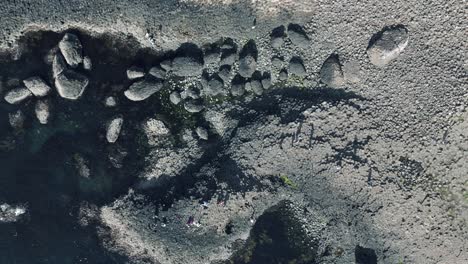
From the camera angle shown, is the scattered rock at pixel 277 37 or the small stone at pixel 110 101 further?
the small stone at pixel 110 101

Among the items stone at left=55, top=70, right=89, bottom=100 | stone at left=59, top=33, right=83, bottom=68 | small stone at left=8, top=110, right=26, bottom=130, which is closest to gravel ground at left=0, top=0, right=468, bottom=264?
stone at left=59, top=33, right=83, bottom=68

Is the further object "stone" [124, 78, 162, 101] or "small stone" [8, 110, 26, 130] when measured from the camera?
"small stone" [8, 110, 26, 130]

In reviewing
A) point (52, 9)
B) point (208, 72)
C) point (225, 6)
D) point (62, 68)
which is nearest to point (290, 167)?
point (208, 72)

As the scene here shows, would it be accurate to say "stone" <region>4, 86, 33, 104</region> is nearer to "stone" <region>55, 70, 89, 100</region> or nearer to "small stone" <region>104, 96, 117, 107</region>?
"stone" <region>55, 70, 89, 100</region>

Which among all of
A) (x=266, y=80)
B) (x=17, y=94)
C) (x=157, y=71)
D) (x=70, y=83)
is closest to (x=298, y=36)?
(x=266, y=80)

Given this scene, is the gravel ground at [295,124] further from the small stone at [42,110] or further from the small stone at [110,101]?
the small stone at [42,110]

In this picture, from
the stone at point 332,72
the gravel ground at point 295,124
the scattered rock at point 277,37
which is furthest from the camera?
the scattered rock at point 277,37

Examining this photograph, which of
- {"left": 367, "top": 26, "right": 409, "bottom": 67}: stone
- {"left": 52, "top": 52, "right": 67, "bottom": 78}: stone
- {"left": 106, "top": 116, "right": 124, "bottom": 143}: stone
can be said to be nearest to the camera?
{"left": 367, "top": 26, "right": 409, "bottom": 67}: stone

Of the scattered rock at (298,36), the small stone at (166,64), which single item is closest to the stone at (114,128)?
the small stone at (166,64)
